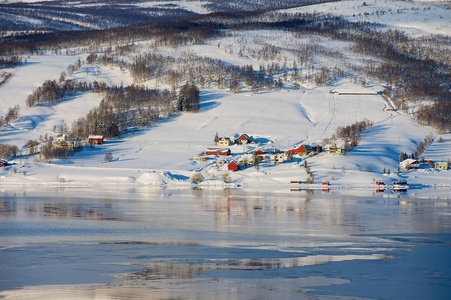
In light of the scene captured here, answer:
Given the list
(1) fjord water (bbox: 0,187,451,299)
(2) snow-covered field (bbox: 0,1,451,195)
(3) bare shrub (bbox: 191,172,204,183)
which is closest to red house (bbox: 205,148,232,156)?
(2) snow-covered field (bbox: 0,1,451,195)

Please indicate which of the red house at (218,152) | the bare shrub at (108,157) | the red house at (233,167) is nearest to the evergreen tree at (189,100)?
the red house at (218,152)

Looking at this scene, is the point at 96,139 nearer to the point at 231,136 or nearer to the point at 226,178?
the point at 231,136

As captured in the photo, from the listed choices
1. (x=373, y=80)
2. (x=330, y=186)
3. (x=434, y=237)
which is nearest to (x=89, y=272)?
(x=434, y=237)

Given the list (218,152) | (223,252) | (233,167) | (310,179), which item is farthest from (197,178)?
(223,252)

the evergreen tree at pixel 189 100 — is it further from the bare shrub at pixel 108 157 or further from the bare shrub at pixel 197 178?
the bare shrub at pixel 197 178

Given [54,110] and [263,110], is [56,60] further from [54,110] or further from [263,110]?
[263,110]

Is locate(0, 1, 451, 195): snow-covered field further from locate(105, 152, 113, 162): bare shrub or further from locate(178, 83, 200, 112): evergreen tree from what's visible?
locate(178, 83, 200, 112): evergreen tree
